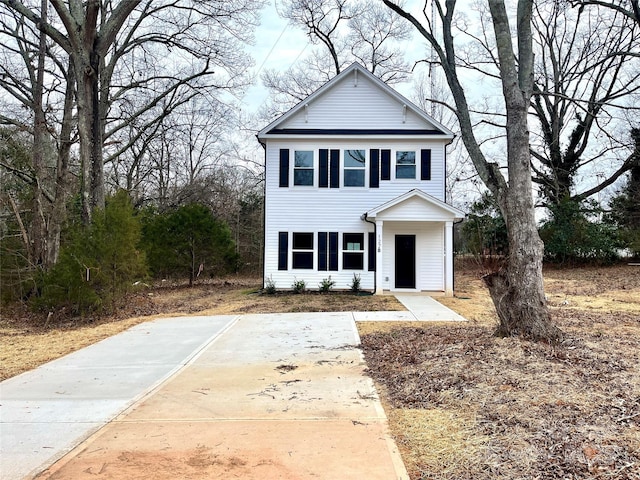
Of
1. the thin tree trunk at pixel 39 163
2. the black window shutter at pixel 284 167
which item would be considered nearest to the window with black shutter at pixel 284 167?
the black window shutter at pixel 284 167

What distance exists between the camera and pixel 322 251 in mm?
16906

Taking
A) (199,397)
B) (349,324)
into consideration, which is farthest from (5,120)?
(199,397)

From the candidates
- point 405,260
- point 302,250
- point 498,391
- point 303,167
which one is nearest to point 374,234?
point 405,260

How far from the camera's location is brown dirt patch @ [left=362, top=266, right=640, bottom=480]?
11.3 ft

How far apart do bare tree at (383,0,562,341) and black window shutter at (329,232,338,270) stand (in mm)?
9199

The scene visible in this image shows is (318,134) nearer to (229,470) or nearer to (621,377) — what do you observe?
(621,377)

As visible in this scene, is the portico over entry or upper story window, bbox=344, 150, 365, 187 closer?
the portico over entry

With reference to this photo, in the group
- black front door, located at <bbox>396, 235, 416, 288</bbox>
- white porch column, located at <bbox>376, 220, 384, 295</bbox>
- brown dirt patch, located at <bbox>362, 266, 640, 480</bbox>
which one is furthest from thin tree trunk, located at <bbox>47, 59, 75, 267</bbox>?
brown dirt patch, located at <bbox>362, 266, 640, 480</bbox>

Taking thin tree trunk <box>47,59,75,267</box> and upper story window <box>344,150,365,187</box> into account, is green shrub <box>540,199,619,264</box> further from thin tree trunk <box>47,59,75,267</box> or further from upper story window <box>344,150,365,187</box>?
thin tree trunk <box>47,59,75,267</box>

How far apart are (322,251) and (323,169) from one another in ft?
9.46

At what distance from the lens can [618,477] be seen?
3.17m

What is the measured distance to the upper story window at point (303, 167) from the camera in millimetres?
17109

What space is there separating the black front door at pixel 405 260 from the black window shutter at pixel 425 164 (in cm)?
215

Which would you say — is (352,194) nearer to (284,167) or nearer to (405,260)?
(284,167)
